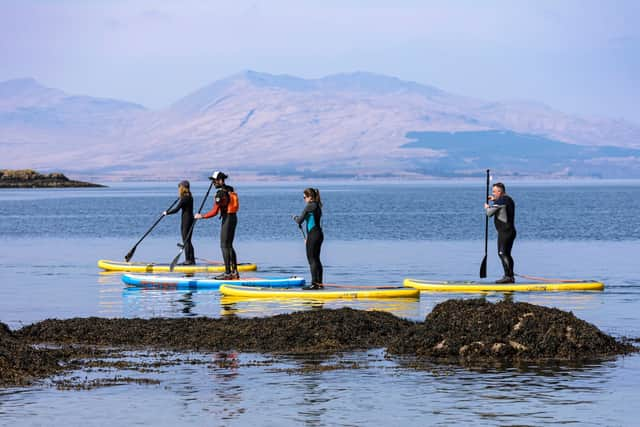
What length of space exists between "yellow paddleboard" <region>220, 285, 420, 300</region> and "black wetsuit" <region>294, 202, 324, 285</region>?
0.47 m

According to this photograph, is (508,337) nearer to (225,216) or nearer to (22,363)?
(22,363)

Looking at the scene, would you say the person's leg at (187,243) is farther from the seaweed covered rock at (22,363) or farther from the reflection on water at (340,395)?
the reflection on water at (340,395)

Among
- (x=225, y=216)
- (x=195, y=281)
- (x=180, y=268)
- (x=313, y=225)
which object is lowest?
(x=195, y=281)

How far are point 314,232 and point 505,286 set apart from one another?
476 cm

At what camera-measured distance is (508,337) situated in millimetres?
18875

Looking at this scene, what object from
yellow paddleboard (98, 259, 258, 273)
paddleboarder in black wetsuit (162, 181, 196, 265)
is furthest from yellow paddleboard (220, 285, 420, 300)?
yellow paddleboard (98, 259, 258, 273)

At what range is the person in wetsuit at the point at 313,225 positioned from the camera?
2742 centimetres

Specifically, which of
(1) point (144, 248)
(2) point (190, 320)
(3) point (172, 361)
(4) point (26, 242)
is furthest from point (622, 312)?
(4) point (26, 242)

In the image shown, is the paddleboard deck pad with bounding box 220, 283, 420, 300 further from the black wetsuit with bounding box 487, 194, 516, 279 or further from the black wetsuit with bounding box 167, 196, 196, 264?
the black wetsuit with bounding box 167, 196, 196, 264

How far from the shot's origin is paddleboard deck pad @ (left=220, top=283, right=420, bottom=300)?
1092 inches

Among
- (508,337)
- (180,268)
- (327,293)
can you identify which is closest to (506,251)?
(327,293)

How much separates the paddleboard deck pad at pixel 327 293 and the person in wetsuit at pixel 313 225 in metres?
0.43

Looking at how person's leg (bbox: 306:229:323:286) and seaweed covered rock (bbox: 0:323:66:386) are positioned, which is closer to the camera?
seaweed covered rock (bbox: 0:323:66:386)

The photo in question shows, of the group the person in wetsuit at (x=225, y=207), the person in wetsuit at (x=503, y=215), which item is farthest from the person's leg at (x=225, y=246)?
the person in wetsuit at (x=503, y=215)
